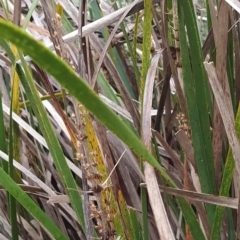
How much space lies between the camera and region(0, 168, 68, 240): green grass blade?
0.43m

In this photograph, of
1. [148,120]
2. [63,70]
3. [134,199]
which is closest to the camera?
[63,70]

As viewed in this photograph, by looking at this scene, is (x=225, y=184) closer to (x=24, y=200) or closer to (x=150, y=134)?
(x=150, y=134)

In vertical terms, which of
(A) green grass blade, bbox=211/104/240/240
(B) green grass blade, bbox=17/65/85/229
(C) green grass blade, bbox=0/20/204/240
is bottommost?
(A) green grass blade, bbox=211/104/240/240

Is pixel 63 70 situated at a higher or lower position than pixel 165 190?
higher

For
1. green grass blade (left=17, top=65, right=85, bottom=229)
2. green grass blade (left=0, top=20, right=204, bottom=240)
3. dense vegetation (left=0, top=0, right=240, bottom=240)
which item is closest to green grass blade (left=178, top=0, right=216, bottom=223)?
dense vegetation (left=0, top=0, right=240, bottom=240)

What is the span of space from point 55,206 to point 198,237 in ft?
0.87

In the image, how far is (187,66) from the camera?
17.2 inches

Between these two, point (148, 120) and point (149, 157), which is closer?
point (149, 157)

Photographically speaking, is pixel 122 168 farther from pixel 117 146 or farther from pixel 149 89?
pixel 149 89

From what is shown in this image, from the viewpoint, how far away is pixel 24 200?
0.44m

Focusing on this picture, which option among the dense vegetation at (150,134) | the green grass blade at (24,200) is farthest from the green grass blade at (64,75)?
the green grass blade at (24,200)

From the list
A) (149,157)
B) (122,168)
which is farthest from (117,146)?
(149,157)

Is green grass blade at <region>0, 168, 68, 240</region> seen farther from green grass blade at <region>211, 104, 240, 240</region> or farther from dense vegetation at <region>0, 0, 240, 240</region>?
green grass blade at <region>211, 104, 240, 240</region>

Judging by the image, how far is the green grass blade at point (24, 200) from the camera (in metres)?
0.43
